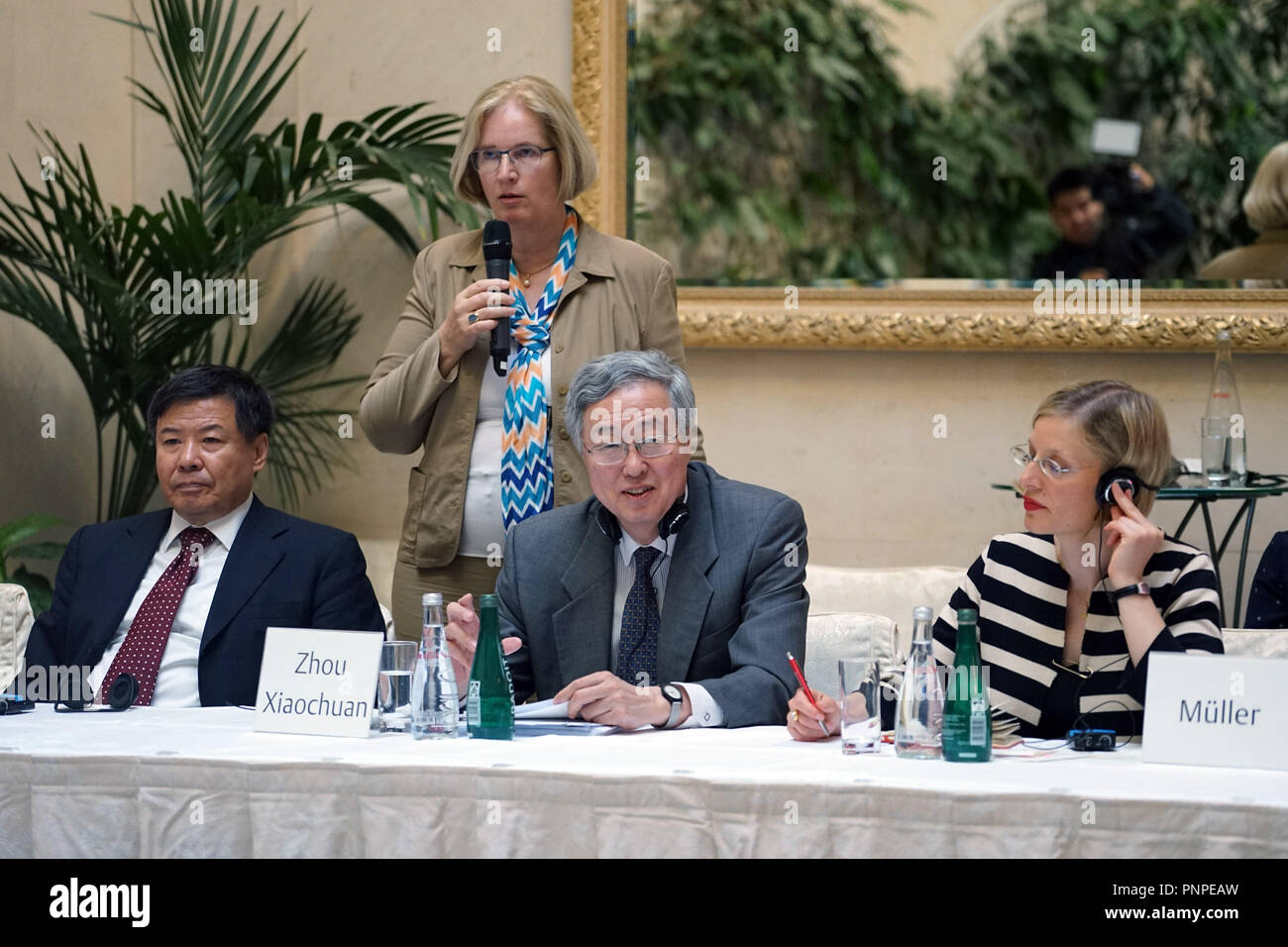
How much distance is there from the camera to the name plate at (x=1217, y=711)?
1857 mm

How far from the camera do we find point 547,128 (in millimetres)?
3004

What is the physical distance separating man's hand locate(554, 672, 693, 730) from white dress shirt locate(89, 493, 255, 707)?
0.89 m

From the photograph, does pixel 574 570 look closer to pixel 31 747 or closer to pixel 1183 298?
pixel 31 747

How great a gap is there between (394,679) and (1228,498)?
2736 mm

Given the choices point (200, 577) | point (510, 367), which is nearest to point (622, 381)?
point (510, 367)

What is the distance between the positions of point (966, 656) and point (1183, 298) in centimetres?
275

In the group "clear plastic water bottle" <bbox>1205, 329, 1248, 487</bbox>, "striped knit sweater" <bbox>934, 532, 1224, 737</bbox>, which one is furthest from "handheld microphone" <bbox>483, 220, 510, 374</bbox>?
"clear plastic water bottle" <bbox>1205, 329, 1248, 487</bbox>

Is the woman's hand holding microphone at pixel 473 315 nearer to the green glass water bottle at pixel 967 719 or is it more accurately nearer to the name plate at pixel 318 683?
the name plate at pixel 318 683

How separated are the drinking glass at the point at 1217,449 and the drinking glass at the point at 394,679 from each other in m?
2.52

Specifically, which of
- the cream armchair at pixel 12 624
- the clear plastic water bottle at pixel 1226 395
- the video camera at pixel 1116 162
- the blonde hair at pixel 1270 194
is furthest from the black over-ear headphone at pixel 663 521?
the blonde hair at pixel 1270 194

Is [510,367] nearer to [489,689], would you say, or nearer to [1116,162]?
[489,689]
